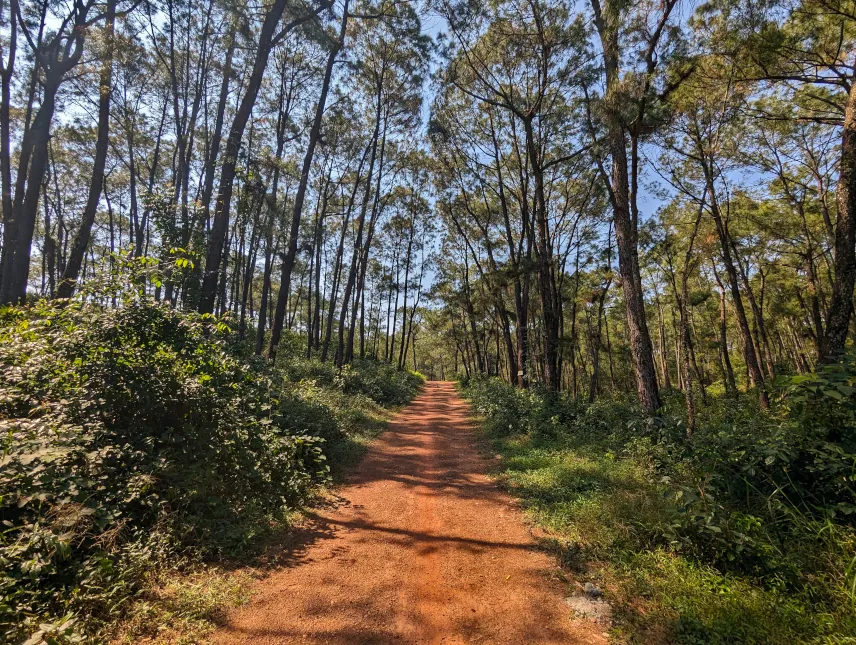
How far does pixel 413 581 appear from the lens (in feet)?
12.4

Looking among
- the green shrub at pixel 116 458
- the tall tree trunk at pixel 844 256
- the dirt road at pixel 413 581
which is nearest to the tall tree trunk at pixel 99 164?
the green shrub at pixel 116 458

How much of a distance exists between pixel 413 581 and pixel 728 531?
3.07 m

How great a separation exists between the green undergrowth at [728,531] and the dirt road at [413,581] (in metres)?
0.50

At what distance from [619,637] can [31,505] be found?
15.8 feet

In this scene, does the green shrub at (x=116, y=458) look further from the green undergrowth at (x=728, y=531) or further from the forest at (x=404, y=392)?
the green undergrowth at (x=728, y=531)

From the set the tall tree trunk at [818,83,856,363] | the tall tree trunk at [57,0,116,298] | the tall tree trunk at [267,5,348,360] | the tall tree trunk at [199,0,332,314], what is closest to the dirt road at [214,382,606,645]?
the tall tree trunk at [818,83,856,363]

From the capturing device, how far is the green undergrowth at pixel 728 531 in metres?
2.84

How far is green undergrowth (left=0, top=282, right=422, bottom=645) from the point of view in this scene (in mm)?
2834

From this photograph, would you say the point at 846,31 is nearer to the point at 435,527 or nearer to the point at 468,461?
the point at 468,461

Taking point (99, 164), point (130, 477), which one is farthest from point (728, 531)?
point (99, 164)

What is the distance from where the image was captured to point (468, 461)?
27.6 feet

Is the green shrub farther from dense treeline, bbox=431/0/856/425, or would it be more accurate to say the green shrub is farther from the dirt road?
dense treeline, bbox=431/0/856/425

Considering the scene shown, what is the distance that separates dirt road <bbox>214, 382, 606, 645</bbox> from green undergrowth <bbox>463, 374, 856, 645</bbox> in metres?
0.50

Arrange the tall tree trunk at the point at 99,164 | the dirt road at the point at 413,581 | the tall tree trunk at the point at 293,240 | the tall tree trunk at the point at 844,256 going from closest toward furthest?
the dirt road at the point at 413,581, the tall tree trunk at the point at 844,256, the tall tree trunk at the point at 99,164, the tall tree trunk at the point at 293,240
